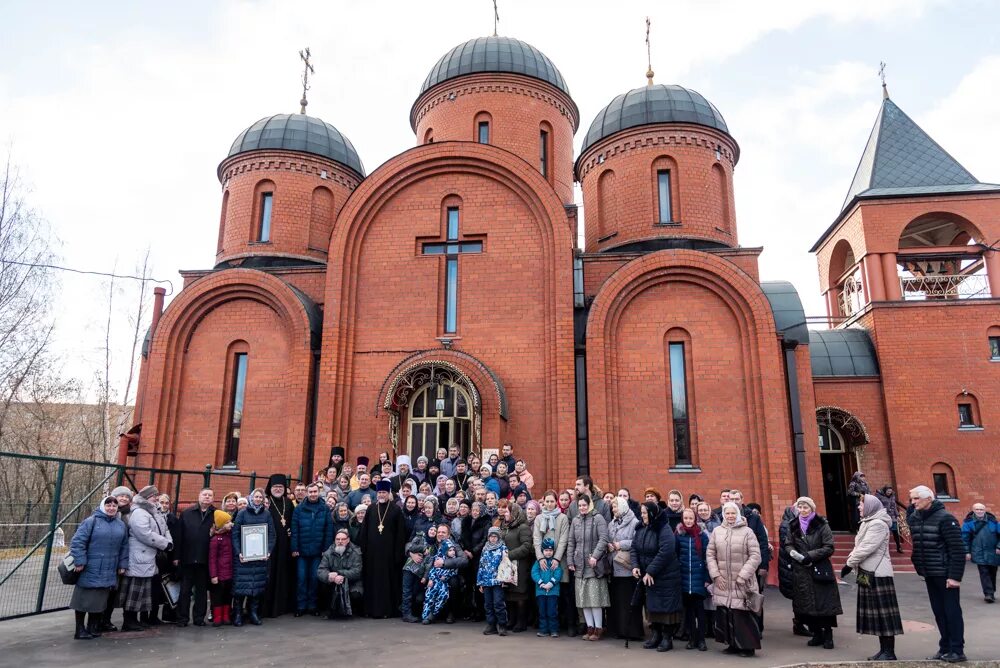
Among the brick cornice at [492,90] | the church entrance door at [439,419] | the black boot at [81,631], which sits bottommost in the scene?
the black boot at [81,631]

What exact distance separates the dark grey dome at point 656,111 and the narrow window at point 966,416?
888 centimetres

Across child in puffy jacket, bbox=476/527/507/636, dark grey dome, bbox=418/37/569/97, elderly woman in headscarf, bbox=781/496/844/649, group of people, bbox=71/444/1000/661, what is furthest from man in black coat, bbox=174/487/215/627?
dark grey dome, bbox=418/37/569/97

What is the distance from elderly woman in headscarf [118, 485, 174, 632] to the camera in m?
7.57

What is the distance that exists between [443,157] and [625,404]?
657 centimetres

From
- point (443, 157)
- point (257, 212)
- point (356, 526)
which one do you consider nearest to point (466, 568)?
point (356, 526)

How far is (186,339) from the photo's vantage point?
15242 millimetres

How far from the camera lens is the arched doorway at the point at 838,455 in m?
17.1

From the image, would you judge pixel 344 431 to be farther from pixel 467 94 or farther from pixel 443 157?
pixel 467 94

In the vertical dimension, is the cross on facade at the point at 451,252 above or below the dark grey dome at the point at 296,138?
below

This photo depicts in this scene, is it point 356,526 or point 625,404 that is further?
point 625,404

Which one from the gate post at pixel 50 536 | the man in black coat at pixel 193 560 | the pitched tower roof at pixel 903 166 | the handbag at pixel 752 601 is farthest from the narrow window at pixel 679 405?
the gate post at pixel 50 536

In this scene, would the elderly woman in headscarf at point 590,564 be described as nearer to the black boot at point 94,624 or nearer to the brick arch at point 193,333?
the black boot at point 94,624

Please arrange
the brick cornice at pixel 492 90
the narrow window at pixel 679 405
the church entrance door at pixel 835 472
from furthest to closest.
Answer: the brick cornice at pixel 492 90 < the church entrance door at pixel 835 472 < the narrow window at pixel 679 405

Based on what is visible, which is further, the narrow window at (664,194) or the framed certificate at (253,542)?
the narrow window at (664,194)
